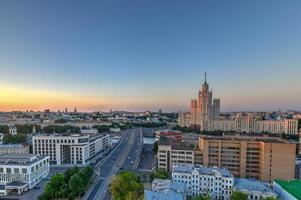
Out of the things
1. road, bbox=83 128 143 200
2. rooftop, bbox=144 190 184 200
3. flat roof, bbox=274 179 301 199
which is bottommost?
road, bbox=83 128 143 200

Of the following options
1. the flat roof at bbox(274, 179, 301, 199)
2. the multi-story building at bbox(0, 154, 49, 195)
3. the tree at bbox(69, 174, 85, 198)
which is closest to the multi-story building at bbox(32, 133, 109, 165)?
the multi-story building at bbox(0, 154, 49, 195)

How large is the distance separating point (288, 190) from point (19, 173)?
26.9m

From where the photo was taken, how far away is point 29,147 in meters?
43.2

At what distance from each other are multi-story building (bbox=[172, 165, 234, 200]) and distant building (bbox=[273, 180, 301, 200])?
4.17m

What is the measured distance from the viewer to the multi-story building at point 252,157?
96.8ft

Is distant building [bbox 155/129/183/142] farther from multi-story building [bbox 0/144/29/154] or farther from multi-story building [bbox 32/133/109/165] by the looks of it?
multi-story building [bbox 0/144/29/154]

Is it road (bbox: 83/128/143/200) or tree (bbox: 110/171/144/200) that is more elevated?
tree (bbox: 110/171/144/200)

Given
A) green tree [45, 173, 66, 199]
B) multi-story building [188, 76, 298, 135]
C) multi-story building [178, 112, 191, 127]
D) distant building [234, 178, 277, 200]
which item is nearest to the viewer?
distant building [234, 178, 277, 200]

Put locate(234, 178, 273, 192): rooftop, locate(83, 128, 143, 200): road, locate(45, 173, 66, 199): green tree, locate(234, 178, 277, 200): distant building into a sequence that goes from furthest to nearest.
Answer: locate(83, 128, 143, 200): road
locate(45, 173, 66, 199): green tree
locate(234, 178, 273, 192): rooftop
locate(234, 178, 277, 200): distant building

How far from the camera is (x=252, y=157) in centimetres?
3134

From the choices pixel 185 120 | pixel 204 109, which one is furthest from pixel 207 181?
pixel 185 120

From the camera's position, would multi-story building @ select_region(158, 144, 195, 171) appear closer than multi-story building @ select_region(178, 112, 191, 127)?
Yes

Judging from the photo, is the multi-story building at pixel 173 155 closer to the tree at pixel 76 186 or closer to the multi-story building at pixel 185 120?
the tree at pixel 76 186

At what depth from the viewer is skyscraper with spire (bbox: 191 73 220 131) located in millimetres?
76375
